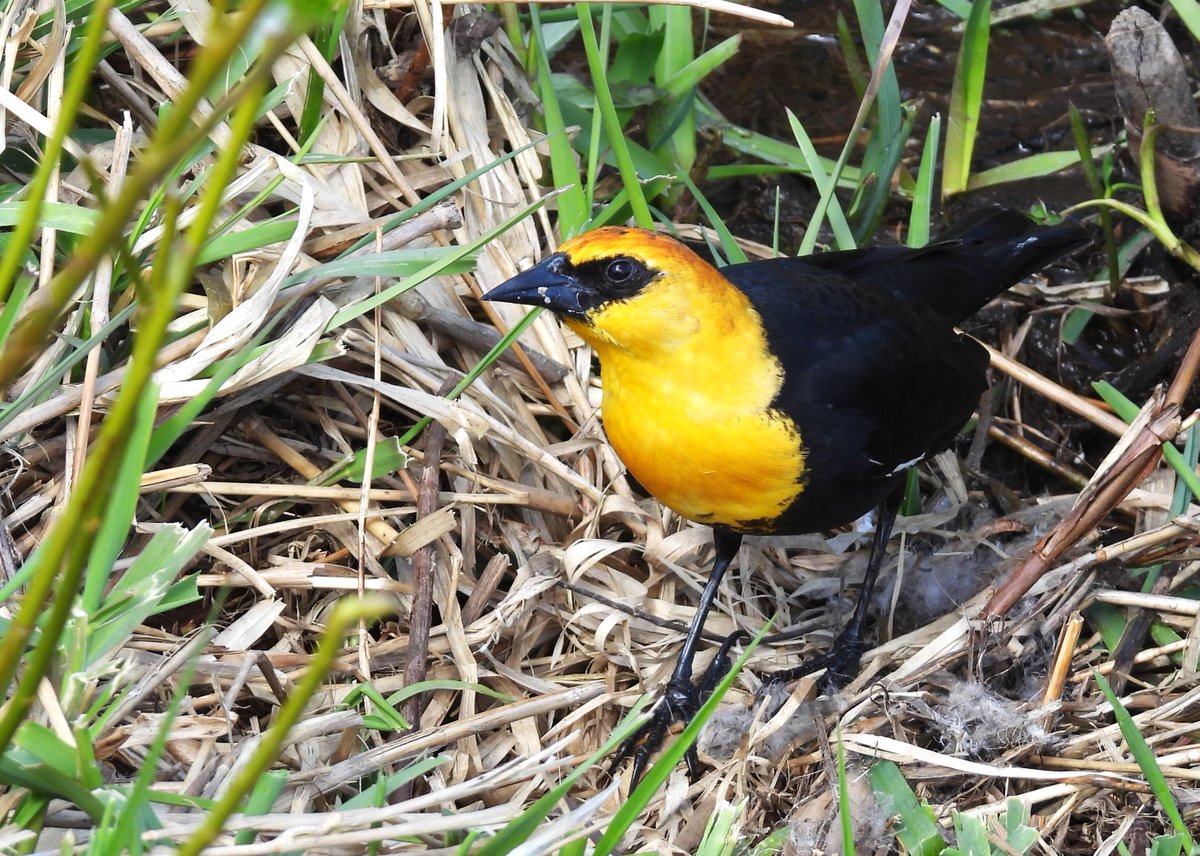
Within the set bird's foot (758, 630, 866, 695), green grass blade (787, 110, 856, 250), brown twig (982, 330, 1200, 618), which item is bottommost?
bird's foot (758, 630, 866, 695)

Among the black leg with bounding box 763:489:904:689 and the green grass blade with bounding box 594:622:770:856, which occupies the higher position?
the green grass blade with bounding box 594:622:770:856

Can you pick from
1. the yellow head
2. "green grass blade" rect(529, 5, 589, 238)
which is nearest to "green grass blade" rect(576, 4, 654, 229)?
"green grass blade" rect(529, 5, 589, 238)

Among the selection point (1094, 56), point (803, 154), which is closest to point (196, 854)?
point (803, 154)

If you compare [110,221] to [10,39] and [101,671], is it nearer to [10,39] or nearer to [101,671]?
[101,671]

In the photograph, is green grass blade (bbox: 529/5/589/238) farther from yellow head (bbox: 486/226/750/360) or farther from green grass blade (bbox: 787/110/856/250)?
yellow head (bbox: 486/226/750/360)

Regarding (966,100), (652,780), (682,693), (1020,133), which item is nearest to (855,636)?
(682,693)

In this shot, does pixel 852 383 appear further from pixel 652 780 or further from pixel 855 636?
pixel 652 780

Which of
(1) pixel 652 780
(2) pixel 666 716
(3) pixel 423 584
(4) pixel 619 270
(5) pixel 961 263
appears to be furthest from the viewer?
(5) pixel 961 263
